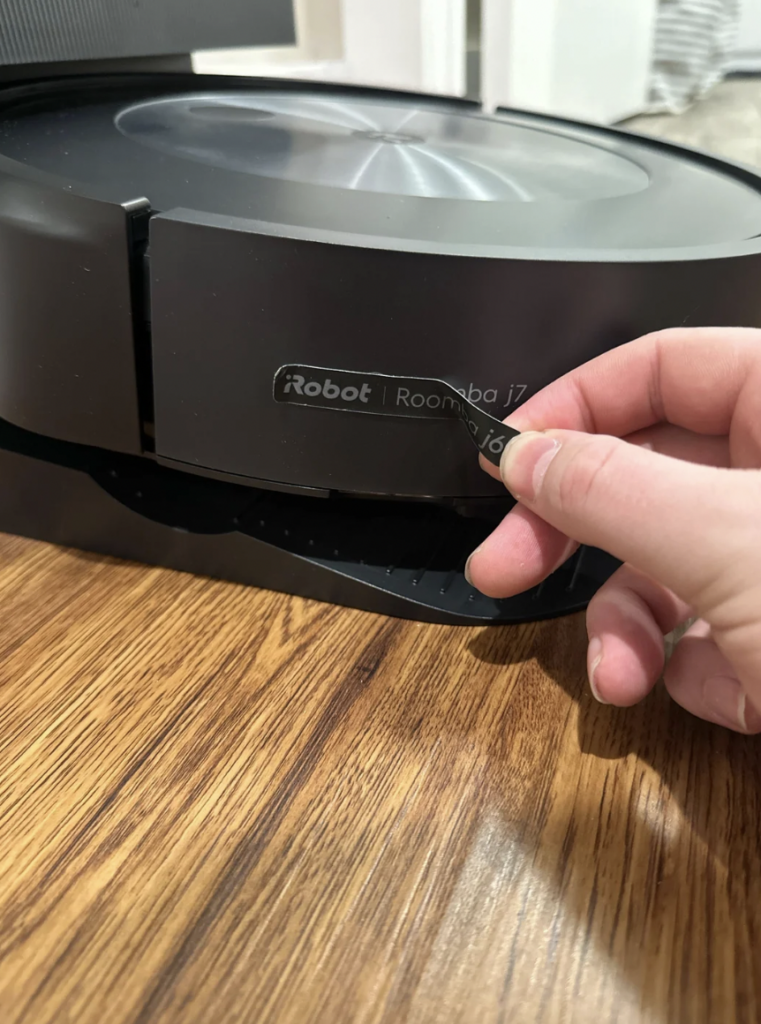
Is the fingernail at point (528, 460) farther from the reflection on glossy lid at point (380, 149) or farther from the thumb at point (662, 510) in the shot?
the reflection on glossy lid at point (380, 149)

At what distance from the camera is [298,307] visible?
0.36 meters

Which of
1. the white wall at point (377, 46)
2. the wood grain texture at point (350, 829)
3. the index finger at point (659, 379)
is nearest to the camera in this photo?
the wood grain texture at point (350, 829)

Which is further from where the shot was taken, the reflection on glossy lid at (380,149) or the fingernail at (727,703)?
the reflection on glossy lid at (380,149)

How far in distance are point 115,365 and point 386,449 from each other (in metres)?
0.14

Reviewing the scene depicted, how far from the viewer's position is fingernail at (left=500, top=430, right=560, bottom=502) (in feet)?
1.12

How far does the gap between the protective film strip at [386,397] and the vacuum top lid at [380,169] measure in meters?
0.06

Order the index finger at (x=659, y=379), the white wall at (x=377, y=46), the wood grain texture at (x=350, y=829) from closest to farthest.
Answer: the wood grain texture at (x=350, y=829) → the index finger at (x=659, y=379) → the white wall at (x=377, y=46)

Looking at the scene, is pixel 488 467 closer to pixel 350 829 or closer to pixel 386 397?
pixel 386 397

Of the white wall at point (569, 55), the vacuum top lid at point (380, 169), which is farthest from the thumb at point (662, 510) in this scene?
the white wall at point (569, 55)

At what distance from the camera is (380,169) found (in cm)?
48

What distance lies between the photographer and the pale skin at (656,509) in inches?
11.5

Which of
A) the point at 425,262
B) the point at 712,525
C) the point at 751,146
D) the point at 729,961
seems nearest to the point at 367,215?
the point at 425,262

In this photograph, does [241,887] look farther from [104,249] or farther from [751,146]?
[751,146]

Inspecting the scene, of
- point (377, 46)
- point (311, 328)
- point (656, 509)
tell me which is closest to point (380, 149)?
point (311, 328)
